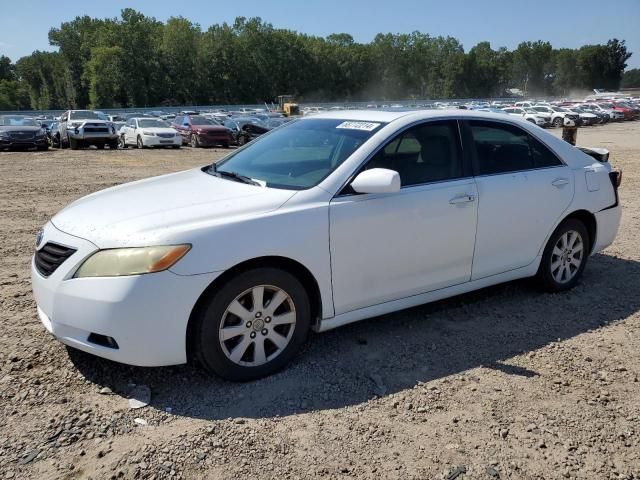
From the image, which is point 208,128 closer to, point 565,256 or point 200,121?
point 200,121

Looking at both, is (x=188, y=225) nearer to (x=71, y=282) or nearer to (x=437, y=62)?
(x=71, y=282)

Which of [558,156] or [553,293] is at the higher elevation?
[558,156]

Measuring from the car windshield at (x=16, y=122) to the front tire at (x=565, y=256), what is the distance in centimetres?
2316

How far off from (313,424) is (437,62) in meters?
148

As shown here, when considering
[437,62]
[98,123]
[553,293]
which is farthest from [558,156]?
[437,62]

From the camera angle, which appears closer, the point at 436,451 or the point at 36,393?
the point at 436,451

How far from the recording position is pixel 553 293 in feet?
16.1

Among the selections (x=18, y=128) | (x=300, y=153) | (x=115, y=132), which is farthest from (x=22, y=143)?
(x=300, y=153)

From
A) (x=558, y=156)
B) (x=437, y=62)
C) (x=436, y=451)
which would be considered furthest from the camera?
(x=437, y=62)

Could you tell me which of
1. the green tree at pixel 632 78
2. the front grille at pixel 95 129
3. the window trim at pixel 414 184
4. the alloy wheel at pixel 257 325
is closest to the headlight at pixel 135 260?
the alloy wheel at pixel 257 325

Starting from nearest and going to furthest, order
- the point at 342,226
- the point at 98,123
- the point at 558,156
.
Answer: the point at 342,226
the point at 558,156
the point at 98,123

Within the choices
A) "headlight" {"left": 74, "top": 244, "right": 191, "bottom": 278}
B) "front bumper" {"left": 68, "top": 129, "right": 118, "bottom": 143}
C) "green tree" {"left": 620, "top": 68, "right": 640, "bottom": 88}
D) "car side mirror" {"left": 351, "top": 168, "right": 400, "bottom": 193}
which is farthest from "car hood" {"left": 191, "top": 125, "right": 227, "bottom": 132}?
"green tree" {"left": 620, "top": 68, "right": 640, "bottom": 88}

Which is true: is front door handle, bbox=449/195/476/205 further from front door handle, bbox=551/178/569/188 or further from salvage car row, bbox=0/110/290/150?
salvage car row, bbox=0/110/290/150

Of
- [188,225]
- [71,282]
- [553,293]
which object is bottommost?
[553,293]
